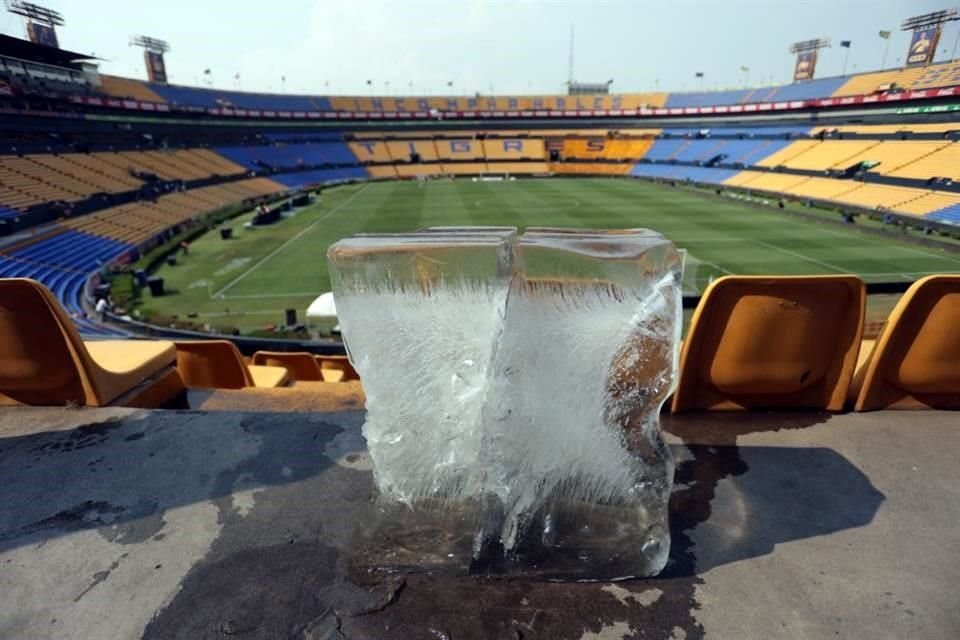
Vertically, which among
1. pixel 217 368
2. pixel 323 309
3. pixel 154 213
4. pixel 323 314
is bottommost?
pixel 323 314

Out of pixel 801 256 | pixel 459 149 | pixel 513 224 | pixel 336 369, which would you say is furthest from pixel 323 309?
pixel 459 149

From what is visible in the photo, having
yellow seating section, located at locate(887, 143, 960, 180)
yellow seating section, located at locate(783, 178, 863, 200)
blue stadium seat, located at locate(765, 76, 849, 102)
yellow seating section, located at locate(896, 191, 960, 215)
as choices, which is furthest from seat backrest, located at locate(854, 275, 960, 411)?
blue stadium seat, located at locate(765, 76, 849, 102)

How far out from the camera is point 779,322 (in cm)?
377

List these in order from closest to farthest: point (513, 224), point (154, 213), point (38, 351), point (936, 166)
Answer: point (38, 351) → point (513, 224) → point (154, 213) → point (936, 166)

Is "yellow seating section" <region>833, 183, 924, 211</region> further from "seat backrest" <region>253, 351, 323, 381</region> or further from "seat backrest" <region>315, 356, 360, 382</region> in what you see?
"seat backrest" <region>253, 351, 323, 381</region>

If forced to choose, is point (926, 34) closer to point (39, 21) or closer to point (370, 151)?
point (370, 151)

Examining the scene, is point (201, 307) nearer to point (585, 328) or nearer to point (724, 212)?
point (585, 328)

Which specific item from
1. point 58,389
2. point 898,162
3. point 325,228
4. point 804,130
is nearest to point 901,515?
point 58,389

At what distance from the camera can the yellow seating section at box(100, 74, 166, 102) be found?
46287 millimetres

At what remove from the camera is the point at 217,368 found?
6.64m

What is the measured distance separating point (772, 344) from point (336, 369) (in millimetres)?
8412

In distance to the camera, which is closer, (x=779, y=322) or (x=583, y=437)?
(x=583, y=437)

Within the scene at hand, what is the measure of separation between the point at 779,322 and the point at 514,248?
89.1 inches

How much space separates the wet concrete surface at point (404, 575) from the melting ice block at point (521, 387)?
23cm
